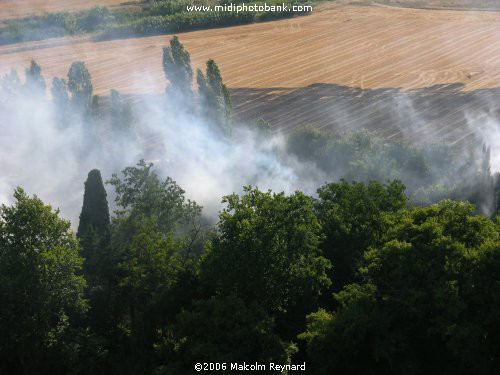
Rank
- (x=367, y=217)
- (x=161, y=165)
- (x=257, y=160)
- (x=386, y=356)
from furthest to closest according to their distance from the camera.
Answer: (x=161, y=165) < (x=257, y=160) < (x=367, y=217) < (x=386, y=356)

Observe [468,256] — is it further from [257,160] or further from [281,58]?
[281,58]

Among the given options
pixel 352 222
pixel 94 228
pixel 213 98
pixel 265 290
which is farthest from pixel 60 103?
pixel 265 290

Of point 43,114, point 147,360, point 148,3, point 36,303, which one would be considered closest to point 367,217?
point 147,360

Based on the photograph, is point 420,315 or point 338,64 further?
point 338,64

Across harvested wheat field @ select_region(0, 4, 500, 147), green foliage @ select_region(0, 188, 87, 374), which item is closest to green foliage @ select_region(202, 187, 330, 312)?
green foliage @ select_region(0, 188, 87, 374)

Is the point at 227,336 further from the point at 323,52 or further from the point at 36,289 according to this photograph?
the point at 323,52

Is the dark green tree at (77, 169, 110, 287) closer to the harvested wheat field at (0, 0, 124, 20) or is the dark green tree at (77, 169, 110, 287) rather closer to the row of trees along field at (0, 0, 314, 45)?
the row of trees along field at (0, 0, 314, 45)

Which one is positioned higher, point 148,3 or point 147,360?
point 148,3

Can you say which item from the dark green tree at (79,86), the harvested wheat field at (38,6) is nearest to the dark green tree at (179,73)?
the dark green tree at (79,86)
